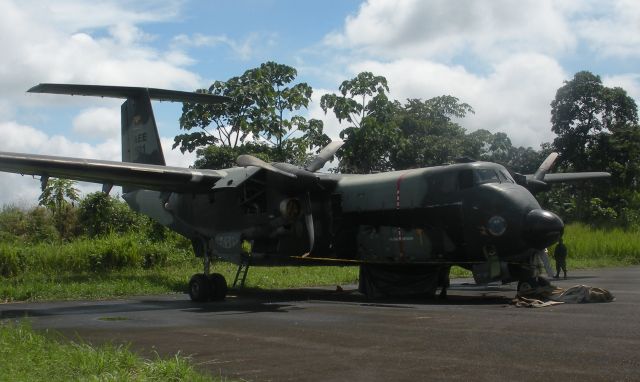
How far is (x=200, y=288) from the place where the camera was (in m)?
17.0

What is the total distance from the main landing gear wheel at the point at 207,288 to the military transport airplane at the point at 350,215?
0.03 metres

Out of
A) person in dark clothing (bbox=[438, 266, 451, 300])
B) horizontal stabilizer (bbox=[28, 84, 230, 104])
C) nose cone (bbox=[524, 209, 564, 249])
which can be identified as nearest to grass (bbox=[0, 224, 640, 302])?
horizontal stabilizer (bbox=[28, 84, 230, 104])

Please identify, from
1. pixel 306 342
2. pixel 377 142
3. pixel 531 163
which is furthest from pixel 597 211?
pixel 306 342

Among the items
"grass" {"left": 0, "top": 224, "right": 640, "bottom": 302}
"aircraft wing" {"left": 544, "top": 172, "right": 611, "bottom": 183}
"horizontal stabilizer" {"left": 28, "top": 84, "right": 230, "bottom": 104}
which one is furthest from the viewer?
"aircraft wing" {"left": 544, "top": 172, "right": 611, "bottom": 183}

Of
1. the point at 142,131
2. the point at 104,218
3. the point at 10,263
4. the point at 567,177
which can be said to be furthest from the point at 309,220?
the point at 104,218

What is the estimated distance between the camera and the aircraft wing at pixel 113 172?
1417cm

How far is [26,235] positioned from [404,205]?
21.6 metres

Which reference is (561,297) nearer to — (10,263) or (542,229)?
(542,229)

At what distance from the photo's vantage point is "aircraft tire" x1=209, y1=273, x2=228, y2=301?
17172mm

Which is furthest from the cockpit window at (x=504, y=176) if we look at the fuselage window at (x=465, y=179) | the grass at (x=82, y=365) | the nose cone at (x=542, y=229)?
the grass at (x=82, y=365)

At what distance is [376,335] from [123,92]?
1317 cm

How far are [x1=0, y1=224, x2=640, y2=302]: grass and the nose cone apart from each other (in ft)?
30.1

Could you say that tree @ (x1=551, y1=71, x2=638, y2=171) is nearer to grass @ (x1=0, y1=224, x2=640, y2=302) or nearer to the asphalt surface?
grass @ (x1=0, y1=224, x2=640, y2=302)

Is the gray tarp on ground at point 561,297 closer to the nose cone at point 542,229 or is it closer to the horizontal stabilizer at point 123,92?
the nose cone at point 542,229
